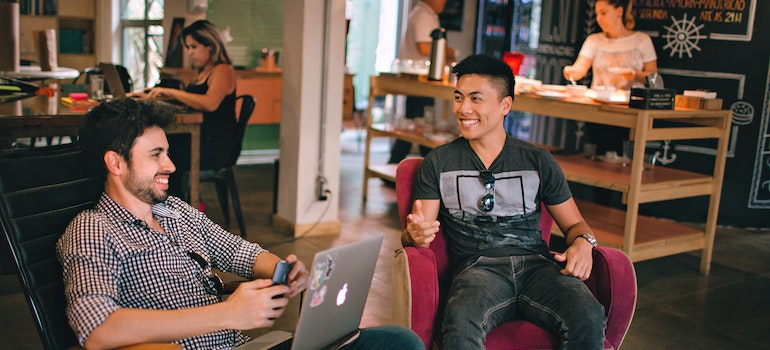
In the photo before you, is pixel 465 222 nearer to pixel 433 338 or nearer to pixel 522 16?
pixel 433 338

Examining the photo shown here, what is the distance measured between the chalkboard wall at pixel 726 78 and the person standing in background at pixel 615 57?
2.30ft

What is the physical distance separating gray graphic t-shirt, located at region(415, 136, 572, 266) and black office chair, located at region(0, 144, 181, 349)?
115 centimetres

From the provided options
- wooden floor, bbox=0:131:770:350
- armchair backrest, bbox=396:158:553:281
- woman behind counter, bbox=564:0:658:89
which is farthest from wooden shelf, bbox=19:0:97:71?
armchair backrest, bbox=396:158:553:281

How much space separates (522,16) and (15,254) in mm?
6286

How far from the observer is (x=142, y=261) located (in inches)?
78.1

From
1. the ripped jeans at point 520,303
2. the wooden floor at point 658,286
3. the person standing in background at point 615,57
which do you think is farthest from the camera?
the person standing in background at point 615,57

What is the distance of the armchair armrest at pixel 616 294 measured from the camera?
2578 millimetres

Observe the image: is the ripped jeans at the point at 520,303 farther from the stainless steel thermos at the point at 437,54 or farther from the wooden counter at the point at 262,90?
the wooden counter at the point at 262,90

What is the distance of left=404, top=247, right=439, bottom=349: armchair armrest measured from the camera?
250 centimetres

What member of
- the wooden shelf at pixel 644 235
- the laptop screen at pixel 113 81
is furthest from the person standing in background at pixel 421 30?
the laptop screen at pixel 113 81

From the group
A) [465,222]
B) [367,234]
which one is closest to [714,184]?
[367,234]

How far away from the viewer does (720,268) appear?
4820 mm

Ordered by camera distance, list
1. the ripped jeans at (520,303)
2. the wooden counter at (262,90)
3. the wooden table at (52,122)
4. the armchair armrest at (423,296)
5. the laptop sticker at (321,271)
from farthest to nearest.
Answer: the wooden counter at (262,90), the wooden table at (52,122), the armchair armrest at (423,296), the ripped jeans at (520,303), the laptop sticker at (321,271)

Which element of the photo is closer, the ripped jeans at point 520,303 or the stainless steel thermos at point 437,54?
the ripped jeans at point 520,303
